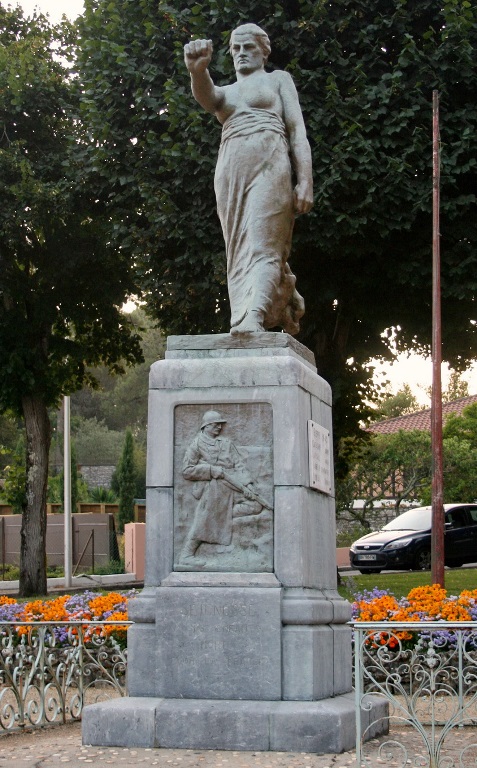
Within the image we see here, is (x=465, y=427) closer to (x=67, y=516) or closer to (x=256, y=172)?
(x=67, y=516)

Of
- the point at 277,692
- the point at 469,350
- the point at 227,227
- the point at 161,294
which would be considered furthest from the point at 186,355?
the point at 469,350

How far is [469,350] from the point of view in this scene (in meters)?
20.9

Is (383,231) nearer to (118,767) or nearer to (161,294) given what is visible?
(161,294)

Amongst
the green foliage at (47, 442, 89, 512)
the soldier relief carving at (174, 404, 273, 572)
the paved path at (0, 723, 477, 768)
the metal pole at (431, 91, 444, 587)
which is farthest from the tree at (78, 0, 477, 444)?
the green foliage at (47, 442, 89, 512)

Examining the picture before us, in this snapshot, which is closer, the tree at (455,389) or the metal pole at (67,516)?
the metal pole at (67,516)

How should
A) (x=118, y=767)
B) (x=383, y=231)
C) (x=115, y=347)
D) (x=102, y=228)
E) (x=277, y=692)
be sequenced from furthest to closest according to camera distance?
(x=115, y=347)
(x=102, y=228)
(x=383, y=231)
(x=277, y=692)
(x=118, y=767)

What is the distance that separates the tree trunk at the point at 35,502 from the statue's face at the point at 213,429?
573 inches

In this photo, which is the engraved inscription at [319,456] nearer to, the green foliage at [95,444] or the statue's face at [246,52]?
the statue's face at [246,52]

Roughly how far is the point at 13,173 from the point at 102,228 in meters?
2.25

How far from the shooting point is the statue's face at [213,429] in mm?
7234

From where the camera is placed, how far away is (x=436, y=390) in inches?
656

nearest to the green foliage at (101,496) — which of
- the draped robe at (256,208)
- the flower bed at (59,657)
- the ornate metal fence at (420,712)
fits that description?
the flower bed at (59,657)

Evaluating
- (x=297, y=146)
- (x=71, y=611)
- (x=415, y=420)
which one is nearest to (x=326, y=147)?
(x=71, y=611)

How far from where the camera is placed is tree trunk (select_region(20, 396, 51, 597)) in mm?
21078
